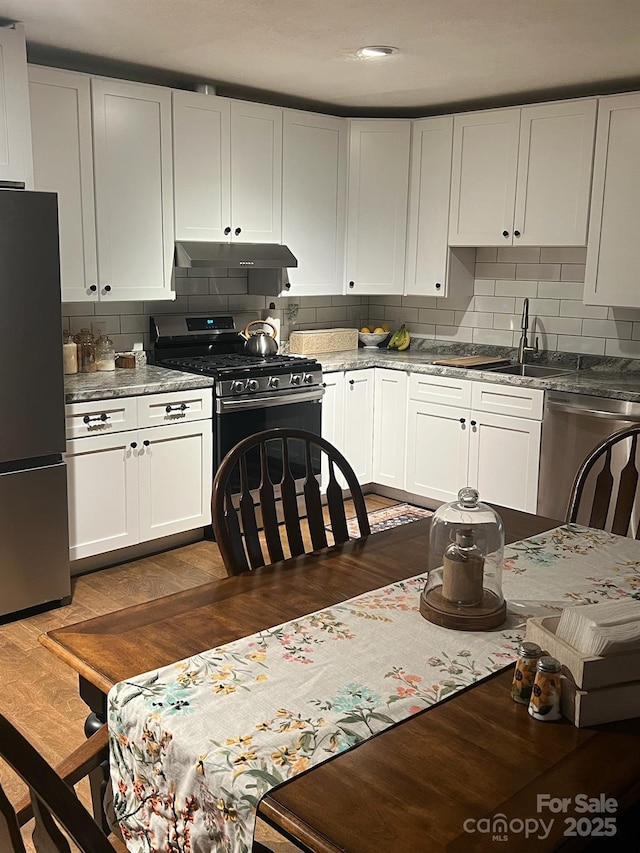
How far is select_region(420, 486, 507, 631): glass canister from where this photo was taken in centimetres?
167

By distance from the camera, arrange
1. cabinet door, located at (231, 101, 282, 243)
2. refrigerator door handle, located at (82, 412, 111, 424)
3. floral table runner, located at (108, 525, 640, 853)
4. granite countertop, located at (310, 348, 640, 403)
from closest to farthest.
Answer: floral table runner, located at (108, 525, 640, 853)
refrigerator door handle, located at (82, 412, 111, 424)
granite countertop, located at (310, 348, 640, 403)
cabinet door, located at (231, 101, 282, 243)

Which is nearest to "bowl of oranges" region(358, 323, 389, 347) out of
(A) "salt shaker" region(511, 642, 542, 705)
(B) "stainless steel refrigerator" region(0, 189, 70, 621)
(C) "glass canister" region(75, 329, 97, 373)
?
(C) "glass canister" region(75, 329, 97, 373)

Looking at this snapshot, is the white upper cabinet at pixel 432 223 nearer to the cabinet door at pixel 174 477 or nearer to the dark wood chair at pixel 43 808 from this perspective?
the cabinet door at pixel 174 477

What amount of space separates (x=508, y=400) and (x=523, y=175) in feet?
4.13

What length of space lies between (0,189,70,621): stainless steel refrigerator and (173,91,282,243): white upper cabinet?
1197mm

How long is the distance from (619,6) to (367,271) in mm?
2482

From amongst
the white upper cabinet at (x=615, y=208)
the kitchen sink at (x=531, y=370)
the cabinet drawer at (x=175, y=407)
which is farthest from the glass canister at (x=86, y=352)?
the white upper cabinet at (x=615, y=208)

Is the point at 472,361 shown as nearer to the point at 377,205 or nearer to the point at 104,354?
the point at 377,205

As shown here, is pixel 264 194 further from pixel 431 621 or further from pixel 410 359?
pixel 431 621

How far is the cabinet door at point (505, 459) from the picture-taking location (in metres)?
4.49

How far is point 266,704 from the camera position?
4.53 ft

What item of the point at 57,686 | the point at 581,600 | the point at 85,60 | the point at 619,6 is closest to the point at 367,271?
the point at 85,60

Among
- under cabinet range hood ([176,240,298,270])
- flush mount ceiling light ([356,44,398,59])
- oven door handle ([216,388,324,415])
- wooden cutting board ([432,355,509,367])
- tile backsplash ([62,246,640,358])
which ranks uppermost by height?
flush mount ceiling light ([356,44,398,59])

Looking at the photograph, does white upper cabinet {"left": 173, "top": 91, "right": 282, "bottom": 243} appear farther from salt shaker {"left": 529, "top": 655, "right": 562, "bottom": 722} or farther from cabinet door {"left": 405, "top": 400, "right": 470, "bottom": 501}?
salt shaker {"left": 529, "top": 655, "right": 562, "bottom": 722}
